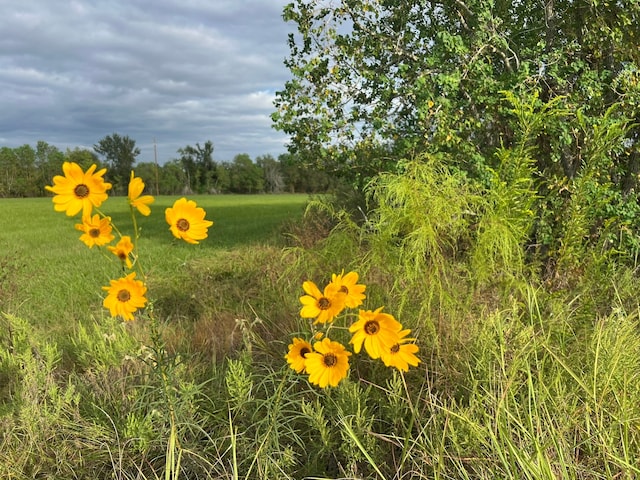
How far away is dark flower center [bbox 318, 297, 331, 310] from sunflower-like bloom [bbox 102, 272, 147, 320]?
56 centimetres

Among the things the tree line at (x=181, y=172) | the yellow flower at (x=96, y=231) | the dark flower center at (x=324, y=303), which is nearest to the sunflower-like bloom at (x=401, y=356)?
the dark flower center at (x=324, y=303)

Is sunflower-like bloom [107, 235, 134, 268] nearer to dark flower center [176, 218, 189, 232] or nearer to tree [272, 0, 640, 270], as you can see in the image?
dark flower center [176, 218, 189, 232]

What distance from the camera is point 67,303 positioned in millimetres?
4664

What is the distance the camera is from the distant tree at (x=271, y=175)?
67938 mm

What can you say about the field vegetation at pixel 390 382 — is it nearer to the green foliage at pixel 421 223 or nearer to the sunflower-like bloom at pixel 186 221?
the green foliage at pixel 421 223

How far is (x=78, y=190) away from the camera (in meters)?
1.31

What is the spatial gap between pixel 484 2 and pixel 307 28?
1.79 m

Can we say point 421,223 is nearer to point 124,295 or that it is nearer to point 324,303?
point 324,303

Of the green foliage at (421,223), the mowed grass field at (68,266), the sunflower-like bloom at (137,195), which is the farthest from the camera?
the mowed grass field at (68,266)

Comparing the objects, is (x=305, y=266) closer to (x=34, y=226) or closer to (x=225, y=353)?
(x=225, y=353)

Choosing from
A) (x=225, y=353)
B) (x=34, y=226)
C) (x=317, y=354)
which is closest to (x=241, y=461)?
(x=317, y=354)

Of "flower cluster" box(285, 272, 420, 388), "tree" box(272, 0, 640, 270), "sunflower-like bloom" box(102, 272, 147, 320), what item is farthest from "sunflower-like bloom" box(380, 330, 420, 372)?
"tree" box(272, 0, 640, 270)

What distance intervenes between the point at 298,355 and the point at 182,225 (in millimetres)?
576

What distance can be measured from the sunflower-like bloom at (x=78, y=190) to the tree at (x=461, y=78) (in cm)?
321
